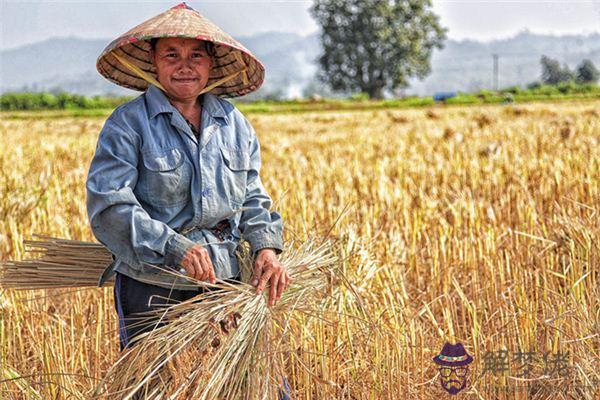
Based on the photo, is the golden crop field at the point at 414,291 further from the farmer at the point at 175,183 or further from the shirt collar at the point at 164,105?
the shirt collar at the point at 164,105

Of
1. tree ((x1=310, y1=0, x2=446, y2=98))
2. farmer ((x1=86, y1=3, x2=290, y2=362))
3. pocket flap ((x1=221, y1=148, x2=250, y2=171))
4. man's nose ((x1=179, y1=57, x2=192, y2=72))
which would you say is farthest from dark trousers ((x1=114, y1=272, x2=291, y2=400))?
tree ((x1=310, y1=0, x2=446, y2=98))

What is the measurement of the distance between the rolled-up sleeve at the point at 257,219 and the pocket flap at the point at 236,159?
0.04 m

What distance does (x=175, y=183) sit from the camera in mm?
1794

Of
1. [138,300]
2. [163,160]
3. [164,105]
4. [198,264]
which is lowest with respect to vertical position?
[138,300]

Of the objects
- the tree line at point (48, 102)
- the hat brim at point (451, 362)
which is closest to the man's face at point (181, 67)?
the hat brim at point (451, 362)

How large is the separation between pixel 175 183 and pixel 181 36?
1.12 feet

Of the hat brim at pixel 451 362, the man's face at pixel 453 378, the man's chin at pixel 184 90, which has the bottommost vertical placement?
the man's face at pixel 453 378

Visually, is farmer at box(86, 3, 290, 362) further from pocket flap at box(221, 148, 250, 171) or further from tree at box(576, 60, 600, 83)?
tree at box(576, 60, 600, 83)

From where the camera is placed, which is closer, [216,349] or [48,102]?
[216,349]

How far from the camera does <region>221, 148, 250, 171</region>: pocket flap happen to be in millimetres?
1868

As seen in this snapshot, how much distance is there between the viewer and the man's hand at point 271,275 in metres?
1.73

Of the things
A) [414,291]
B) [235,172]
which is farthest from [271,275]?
[414,291]

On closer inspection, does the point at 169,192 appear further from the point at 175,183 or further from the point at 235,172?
the point at 235,172

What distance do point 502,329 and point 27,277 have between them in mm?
1361
